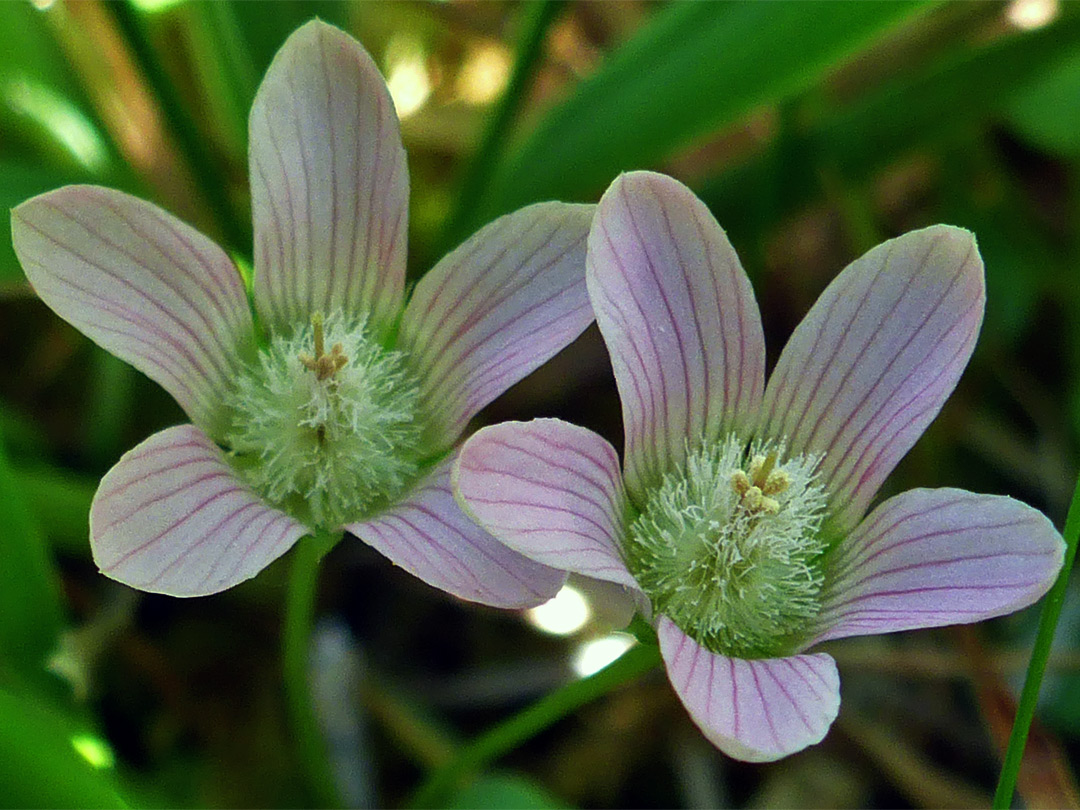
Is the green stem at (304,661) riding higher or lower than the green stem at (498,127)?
lower

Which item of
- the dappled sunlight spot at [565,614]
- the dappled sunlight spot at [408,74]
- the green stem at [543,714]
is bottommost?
the green stem at [543,714]

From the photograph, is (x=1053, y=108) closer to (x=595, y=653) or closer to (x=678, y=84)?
(x=678, y=84)

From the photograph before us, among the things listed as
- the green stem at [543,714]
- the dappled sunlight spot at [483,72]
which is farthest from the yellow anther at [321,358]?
the dappled sunlight spot at [483,72]

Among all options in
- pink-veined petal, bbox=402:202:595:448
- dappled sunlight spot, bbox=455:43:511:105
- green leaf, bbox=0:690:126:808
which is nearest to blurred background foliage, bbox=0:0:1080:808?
dappled sunlight spot, bbox=455:43:511:105

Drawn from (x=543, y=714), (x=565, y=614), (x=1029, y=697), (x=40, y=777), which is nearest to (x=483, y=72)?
(x=565, y=614)

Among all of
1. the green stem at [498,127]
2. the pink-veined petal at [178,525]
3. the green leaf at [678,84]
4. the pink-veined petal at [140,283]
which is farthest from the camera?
the green stem at [498,127]

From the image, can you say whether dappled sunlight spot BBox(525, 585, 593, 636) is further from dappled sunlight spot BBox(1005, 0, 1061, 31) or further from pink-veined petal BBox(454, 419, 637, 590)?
dappled sunlight spot BBox(1005, 0, 1061, 31)

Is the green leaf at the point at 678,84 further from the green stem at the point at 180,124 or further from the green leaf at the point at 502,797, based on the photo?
the green leaf at the point at 502,797

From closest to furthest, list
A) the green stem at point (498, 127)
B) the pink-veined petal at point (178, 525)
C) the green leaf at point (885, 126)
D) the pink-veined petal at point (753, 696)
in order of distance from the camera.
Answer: the pink-veined petal at point (753, 696) → the pink-veined petal at point (178, 525) → the green stem at point (498, 127) → the green leaf at point (885, 126)
